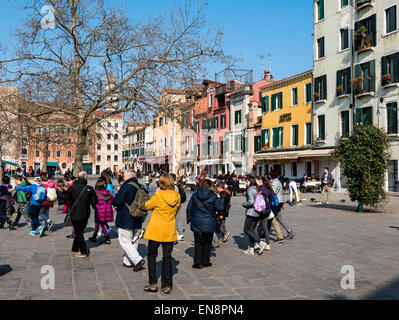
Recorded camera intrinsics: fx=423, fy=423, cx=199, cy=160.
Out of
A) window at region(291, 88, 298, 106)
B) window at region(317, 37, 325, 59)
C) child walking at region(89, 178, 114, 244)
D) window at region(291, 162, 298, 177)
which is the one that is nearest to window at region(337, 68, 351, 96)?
window at region(317, 37, 325, 59)

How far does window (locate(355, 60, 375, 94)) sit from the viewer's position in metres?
27.7

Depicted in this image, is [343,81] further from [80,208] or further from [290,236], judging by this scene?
[80,208]

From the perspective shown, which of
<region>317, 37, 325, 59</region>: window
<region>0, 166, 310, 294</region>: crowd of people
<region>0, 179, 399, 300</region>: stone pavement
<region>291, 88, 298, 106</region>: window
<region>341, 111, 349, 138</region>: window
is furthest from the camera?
<region>291, 88, 298, 106</region>: window

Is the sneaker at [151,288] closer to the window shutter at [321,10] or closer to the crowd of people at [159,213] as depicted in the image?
the crowd of people at [159,213]

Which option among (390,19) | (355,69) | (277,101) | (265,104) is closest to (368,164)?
(390,19)

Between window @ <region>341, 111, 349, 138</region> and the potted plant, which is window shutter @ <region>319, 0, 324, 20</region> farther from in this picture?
the potted plant

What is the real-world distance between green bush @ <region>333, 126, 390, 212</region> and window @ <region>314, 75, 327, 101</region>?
54.5 feet

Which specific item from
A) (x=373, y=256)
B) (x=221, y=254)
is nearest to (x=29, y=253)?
(x=221, y=254)

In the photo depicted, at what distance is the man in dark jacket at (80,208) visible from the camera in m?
8.08

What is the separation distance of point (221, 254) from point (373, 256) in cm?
290

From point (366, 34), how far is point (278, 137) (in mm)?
11849

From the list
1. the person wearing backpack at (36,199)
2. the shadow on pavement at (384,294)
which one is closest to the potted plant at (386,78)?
the person wearing backpack at (36,199)

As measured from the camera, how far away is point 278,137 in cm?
3734
